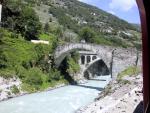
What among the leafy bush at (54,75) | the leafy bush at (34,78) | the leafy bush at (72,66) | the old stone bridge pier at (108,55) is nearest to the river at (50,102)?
the leafy bush at (34,78)

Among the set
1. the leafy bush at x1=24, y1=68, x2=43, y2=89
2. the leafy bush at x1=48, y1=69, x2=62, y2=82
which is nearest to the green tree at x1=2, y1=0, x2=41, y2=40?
the leafy bush at x1=48, y1=69, x2=62, y2=82

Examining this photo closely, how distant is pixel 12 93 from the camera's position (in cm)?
2945

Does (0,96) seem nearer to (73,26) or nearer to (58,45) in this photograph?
(58,45)

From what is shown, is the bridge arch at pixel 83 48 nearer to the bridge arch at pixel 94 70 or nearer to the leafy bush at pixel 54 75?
the leafy bush at pixel 54 75

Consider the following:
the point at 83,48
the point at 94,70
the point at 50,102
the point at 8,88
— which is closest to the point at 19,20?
the point at 83,48

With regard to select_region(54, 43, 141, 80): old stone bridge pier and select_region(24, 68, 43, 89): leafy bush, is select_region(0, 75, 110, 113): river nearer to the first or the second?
select_region(24, 68, 43, 89): leafy bush

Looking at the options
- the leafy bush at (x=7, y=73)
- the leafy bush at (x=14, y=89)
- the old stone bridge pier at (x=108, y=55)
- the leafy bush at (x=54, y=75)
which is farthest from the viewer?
the leafy bush at (x=54, y=75)

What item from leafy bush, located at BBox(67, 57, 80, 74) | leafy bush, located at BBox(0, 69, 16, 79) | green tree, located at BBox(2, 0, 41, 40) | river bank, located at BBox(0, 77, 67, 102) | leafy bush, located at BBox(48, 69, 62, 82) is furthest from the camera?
leafy bush, located at BBox(67, 57, 80, 74)

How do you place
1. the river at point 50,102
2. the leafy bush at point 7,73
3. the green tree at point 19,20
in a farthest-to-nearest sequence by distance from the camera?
the green tree at point 19,20, the leafy bush at point 7,73, the river at point 50,102

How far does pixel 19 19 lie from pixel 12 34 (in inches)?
143

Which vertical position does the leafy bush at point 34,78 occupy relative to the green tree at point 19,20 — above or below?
below

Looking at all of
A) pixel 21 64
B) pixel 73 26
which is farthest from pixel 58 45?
pixel 73 26

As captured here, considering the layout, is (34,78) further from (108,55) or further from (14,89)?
(108,55)

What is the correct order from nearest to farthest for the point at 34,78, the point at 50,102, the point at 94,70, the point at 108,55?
the point at 50,102 < the point at 34,78 < the point at 108,55 < the point at 94,70
